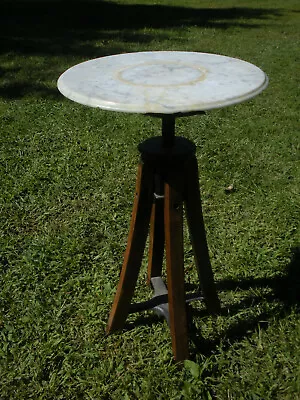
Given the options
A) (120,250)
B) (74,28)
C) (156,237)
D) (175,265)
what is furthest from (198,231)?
(74,28)

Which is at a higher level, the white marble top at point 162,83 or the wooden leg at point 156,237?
the white marble top at point 162,83

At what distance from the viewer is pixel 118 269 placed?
117 inches

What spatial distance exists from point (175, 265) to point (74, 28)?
936 centimetres

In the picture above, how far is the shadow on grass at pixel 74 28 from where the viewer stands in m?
7.09

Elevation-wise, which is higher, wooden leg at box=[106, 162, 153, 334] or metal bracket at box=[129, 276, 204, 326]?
wooden leg at box=[106, 162, 153, 334]

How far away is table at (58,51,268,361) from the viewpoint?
1.67m

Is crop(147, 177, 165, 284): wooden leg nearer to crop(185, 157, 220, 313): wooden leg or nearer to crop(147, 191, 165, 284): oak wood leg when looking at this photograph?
crop(147, 191, 165, 284): oak wood leg

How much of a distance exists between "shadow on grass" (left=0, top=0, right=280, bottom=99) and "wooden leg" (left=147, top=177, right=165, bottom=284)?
13.3ft

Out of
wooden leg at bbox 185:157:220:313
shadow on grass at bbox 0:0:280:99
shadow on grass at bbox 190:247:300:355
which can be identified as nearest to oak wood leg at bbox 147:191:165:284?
wooden leg at bbox 185:157:220:313

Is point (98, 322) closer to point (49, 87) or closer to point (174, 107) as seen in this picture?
point (174, 107)

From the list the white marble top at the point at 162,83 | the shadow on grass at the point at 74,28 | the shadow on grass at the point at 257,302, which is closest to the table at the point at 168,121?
the white marble top at the point at 162,83

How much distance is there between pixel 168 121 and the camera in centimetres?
198

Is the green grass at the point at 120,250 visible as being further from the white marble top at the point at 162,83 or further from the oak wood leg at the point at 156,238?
the white marble top at the point at 162,83

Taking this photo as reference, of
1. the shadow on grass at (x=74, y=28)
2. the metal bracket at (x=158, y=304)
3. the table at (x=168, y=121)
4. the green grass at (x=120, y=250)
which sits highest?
the table at (x=168, y=121)
